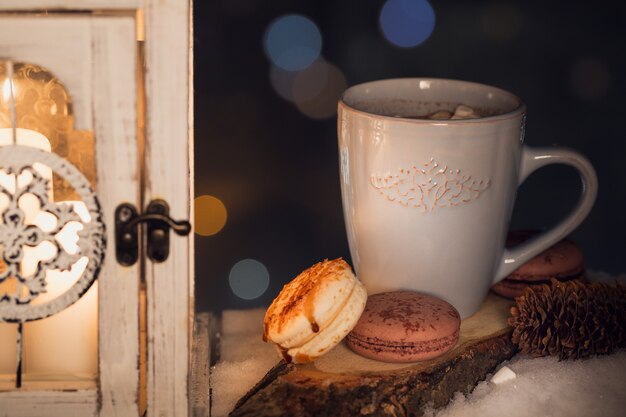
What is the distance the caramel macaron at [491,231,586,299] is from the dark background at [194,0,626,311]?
0.74 feet

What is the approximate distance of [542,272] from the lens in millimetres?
925

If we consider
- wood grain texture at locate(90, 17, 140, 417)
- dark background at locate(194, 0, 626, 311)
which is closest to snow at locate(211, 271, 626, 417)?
wood grain texture at locate(90, 17, 140, 417)

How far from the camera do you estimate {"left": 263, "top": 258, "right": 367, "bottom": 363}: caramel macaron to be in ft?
2.46

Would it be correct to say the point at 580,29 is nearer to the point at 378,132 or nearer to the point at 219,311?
the point at 378,132

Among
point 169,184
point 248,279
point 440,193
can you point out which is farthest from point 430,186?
point 248,279

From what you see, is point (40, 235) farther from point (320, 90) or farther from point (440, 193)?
point (320, 90)

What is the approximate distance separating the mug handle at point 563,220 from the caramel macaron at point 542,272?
26 mm

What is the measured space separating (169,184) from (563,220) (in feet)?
1.42

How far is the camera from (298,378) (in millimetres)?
771

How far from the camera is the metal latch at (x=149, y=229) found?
2.22 ft

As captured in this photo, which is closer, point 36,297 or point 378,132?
point 36,297

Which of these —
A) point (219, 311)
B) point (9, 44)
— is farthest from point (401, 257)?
point (9, 44)

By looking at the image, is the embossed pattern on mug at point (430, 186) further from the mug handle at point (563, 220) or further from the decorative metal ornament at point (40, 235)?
the decorative metal ornament at point (40, 235)

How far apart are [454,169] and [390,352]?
0.58 ft
